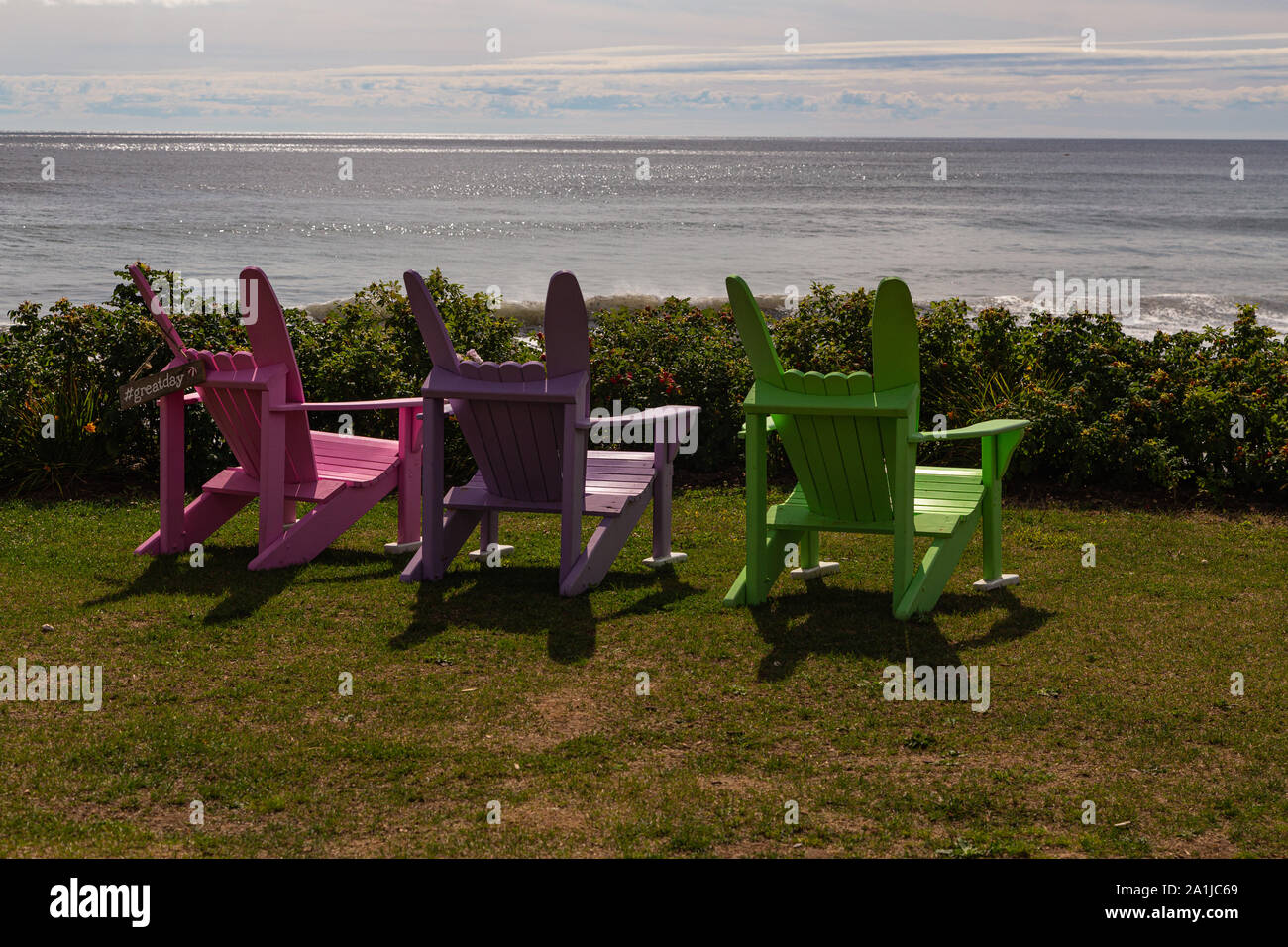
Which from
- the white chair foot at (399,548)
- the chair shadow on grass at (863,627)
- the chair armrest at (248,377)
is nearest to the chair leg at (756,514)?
the chair shadow on grass at (863,627)

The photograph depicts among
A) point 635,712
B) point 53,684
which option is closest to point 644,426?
point 635,712

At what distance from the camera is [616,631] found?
577 centimetres

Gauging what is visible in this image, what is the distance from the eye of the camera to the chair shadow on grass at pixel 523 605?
5672 millimetres

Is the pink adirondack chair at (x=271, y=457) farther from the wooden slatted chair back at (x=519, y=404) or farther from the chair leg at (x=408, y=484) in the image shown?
the wooden slatted chair back at (x=519, y=404)

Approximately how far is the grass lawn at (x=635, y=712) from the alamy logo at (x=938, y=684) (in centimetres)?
7

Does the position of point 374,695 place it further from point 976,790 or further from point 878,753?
point 976,790

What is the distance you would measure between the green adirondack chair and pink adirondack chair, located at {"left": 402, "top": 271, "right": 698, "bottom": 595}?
2.42ft

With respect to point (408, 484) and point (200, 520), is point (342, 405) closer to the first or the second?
Result: point (408, 484)

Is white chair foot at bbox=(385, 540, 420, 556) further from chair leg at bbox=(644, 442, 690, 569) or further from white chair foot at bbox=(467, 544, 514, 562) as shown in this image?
chair leg at bbox=(644, 442, 690, 569)

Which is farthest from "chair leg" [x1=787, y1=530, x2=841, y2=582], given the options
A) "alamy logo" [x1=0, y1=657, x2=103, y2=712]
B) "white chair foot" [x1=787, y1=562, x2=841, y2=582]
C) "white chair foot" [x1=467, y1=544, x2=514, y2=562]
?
"alamy logo" [x1=0, y1=657, x2=103, y2=712]

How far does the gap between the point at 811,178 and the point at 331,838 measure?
87.2m

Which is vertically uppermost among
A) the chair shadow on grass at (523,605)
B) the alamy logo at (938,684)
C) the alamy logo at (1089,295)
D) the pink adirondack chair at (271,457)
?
the alamy logo at (1089,295)

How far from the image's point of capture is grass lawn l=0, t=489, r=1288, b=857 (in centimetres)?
383

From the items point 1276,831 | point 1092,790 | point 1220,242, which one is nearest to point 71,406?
point 1092,790
